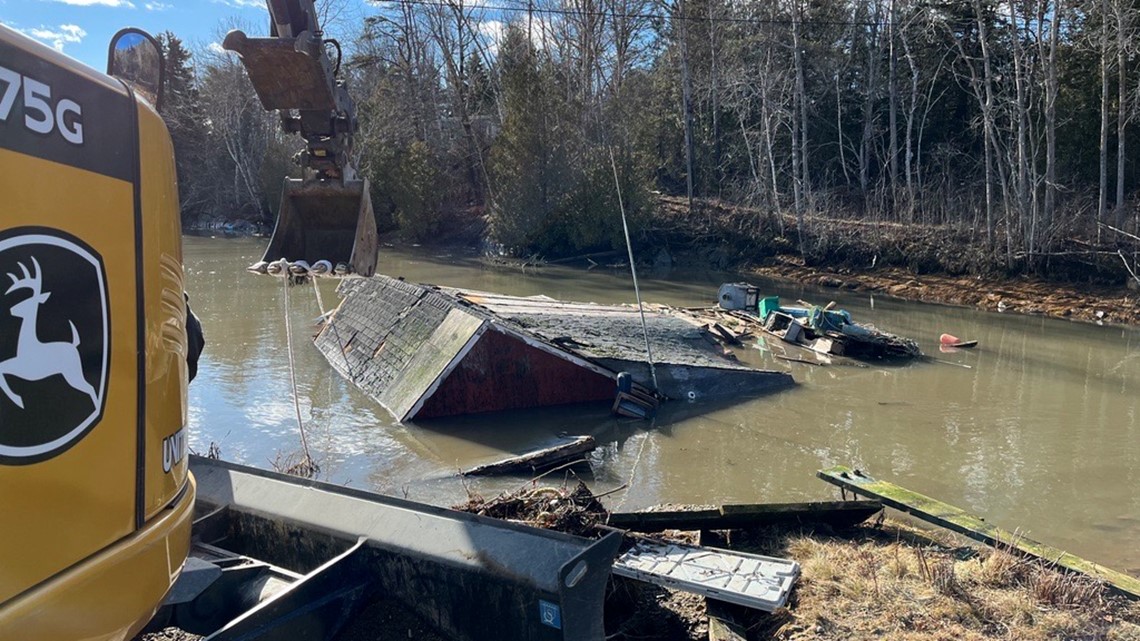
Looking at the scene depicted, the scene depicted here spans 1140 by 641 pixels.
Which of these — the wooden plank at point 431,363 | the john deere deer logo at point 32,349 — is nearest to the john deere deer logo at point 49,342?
the john deere deer logo at point 32,349

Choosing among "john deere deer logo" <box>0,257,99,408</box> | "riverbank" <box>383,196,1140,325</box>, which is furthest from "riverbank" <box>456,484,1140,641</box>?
"riverbank" <box>383,196,1140,325</box>

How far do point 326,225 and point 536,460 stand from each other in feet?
11.6

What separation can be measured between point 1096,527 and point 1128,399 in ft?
22.9

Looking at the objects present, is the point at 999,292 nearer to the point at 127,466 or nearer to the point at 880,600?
the point at 880,600

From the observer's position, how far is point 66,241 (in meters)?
2.12

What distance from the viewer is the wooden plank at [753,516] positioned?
243 inches

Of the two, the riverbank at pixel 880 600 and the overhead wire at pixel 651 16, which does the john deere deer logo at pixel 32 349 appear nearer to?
the riverbank at pixel 880 600

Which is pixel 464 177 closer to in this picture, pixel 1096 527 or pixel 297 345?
pixel 297 345

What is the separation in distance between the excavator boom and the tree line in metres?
21.1

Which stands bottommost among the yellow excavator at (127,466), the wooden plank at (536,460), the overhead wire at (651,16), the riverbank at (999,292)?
the wooden plank at (536,460)

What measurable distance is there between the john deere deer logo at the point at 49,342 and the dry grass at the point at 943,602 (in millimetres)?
4074

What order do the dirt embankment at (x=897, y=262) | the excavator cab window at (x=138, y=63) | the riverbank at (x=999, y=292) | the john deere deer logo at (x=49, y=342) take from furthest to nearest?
the dirt embankment at (x=897, y=262), the riverbank at (x=999, y=292), the excavator cab window at (x=138, y=63), the john deere deer logo at (x=49, y=342)

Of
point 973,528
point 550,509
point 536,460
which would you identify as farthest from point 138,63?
point 536,460

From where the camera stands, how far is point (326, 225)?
27.2 feet
